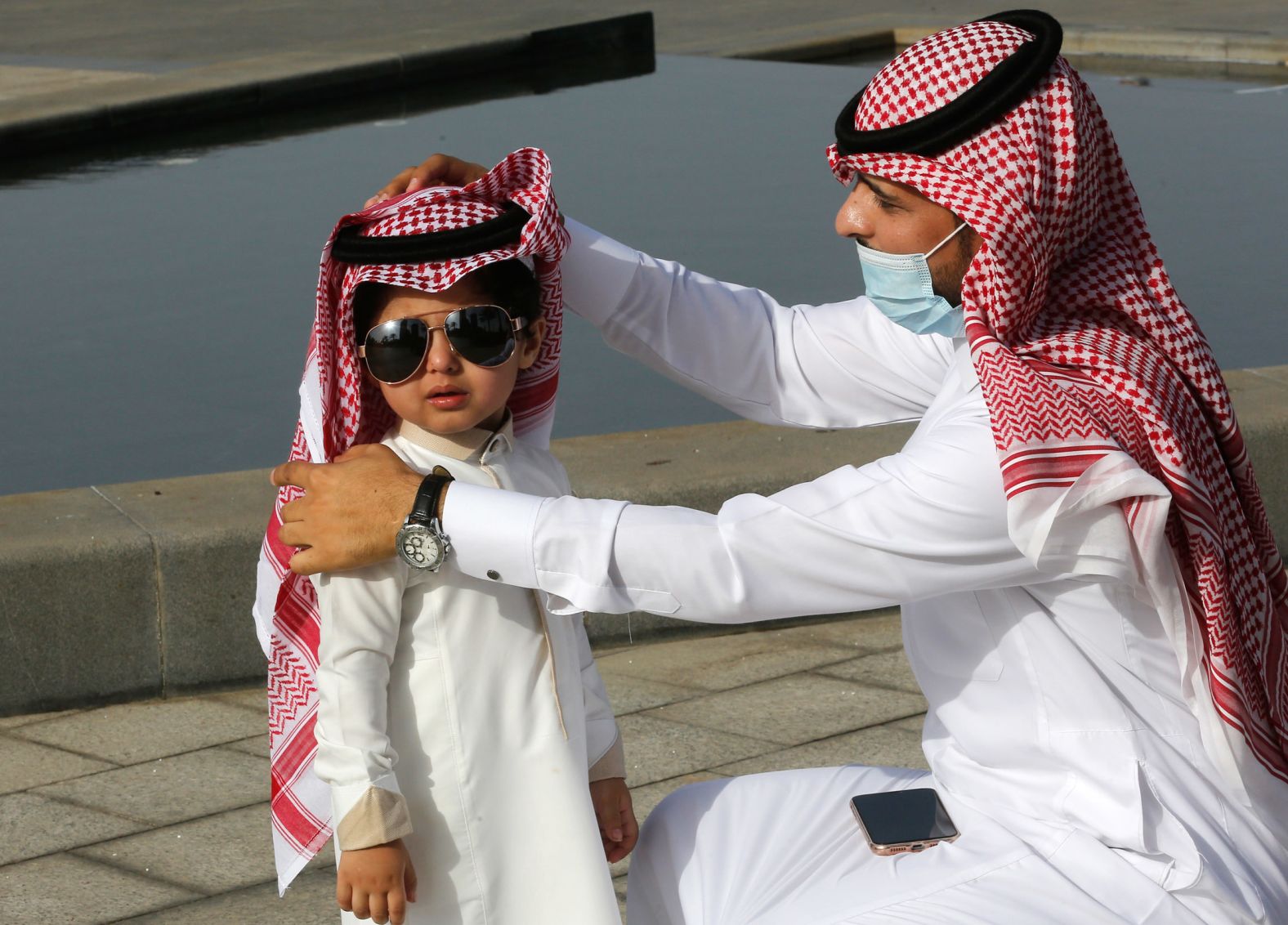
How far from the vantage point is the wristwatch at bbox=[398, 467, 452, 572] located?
2498 millimetres

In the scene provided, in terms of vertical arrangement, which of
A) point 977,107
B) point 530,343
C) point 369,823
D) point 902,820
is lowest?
point 902,820

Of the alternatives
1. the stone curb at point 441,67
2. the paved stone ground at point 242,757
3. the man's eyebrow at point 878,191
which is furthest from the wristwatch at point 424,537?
the stone curb at point 441,67

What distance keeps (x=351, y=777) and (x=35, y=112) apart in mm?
11485

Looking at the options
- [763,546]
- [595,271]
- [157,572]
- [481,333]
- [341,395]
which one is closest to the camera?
[763,546]

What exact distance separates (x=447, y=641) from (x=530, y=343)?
18.5 inches

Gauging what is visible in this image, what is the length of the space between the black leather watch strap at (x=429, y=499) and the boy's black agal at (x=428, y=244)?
0.31 meters

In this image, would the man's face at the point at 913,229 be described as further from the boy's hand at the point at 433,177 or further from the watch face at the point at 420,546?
the watch face at the point at 420,546

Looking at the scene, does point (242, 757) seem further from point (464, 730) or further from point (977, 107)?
point (977, 107)

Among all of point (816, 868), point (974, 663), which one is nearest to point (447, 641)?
point (816, 868)

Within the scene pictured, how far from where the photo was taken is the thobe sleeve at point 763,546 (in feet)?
8.12

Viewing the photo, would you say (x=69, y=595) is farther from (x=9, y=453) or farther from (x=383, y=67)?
(x=383, y=67)

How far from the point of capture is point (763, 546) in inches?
98.7

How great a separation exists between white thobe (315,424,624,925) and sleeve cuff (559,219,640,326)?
0.51m

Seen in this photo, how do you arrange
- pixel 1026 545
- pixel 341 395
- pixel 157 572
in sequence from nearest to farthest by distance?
1. pixel 1026 545
2. pixel 341 395
3. pixel 157 572
